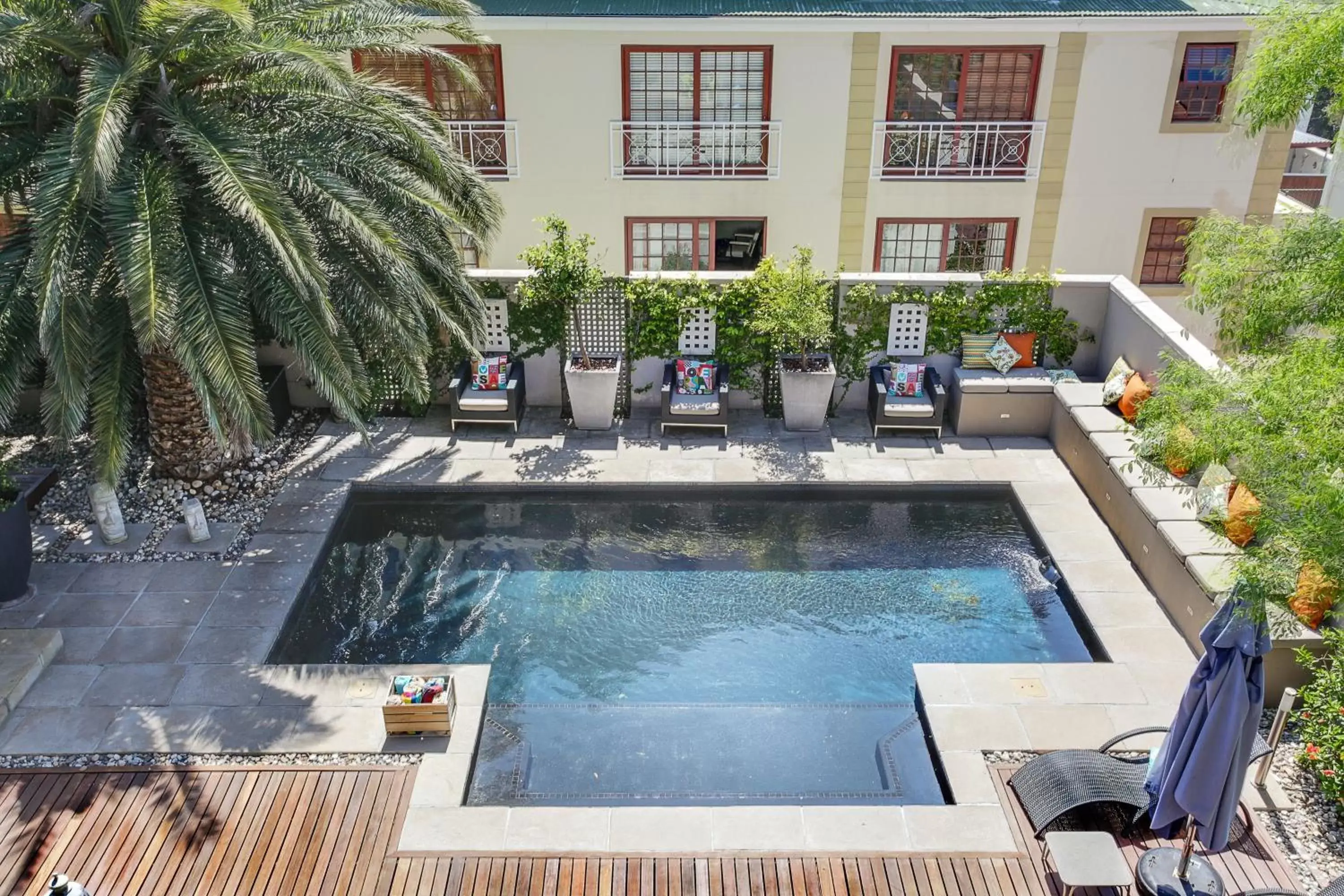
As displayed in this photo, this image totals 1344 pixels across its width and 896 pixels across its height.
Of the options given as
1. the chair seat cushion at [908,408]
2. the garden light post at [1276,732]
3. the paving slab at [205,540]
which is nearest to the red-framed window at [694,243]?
the chair seat cushion at [908,408]

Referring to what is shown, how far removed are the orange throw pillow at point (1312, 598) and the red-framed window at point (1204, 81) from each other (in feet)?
37.7

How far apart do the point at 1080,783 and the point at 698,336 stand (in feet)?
27.3

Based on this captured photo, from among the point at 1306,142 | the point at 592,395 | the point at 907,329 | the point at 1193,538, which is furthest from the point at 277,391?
the point at 1306,142

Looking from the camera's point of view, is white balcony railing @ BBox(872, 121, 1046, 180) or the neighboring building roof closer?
white balcony railing @ BBox(872, 121, 1046, 180)

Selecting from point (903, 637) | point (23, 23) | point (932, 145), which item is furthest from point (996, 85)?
point (23, 23)

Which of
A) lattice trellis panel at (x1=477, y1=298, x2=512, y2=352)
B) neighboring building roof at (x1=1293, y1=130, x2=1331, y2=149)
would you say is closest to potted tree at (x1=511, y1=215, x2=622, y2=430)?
lattice trellis panel at (x1=477, y1=298, x2=512, y2=352)

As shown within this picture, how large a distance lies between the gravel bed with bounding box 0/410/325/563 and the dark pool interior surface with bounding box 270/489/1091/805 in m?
1.18

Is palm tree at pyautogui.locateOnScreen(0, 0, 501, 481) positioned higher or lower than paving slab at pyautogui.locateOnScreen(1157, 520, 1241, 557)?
higher

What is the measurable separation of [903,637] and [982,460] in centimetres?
388

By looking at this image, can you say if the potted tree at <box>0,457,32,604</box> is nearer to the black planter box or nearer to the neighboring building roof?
the black planter box

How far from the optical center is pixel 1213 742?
22.4 feet

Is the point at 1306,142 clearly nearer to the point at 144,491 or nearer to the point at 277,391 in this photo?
the point at 277,391

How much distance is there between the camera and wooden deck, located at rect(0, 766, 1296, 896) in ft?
25.0

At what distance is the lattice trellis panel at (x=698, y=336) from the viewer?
1467cm
